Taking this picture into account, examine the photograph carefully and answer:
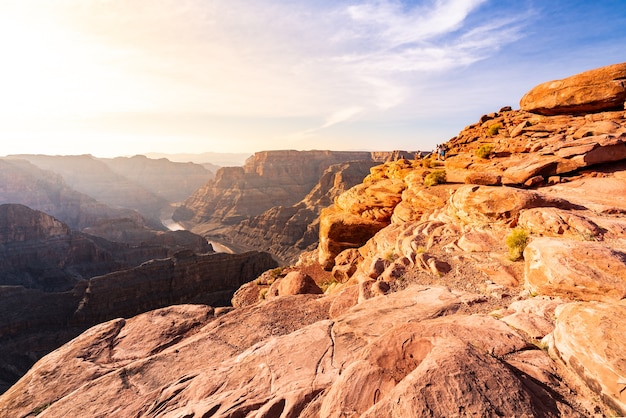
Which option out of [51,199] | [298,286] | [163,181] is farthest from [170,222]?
[298,286]

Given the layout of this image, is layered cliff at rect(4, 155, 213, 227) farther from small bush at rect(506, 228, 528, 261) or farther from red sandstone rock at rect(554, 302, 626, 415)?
red sandstone rock at rect(554, 302, 626, 415)

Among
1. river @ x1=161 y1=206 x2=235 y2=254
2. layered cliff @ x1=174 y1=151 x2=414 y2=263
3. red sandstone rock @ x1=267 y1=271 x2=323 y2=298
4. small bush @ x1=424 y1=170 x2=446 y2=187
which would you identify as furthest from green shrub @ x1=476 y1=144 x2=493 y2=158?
river @ x1=161 y1=206 x2=235 y2=254

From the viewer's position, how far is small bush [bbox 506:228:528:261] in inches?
344

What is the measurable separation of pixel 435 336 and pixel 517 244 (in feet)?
19.3

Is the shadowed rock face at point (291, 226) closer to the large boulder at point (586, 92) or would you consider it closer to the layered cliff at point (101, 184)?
the large boulder at point (586, 92)

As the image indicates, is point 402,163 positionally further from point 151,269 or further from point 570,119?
point 151,269

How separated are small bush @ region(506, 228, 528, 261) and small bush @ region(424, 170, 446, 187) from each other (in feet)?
30.9

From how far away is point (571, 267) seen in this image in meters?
6.18

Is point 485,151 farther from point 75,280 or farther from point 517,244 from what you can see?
point 75,280

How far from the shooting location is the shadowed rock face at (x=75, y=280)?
116 feet

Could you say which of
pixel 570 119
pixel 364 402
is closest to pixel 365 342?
pixel 364 402

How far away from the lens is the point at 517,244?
29.1 feet

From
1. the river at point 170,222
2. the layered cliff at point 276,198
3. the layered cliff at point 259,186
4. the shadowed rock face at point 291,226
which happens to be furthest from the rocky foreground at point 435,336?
the layered cliff at point 259,186

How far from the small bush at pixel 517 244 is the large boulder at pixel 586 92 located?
1529cm
